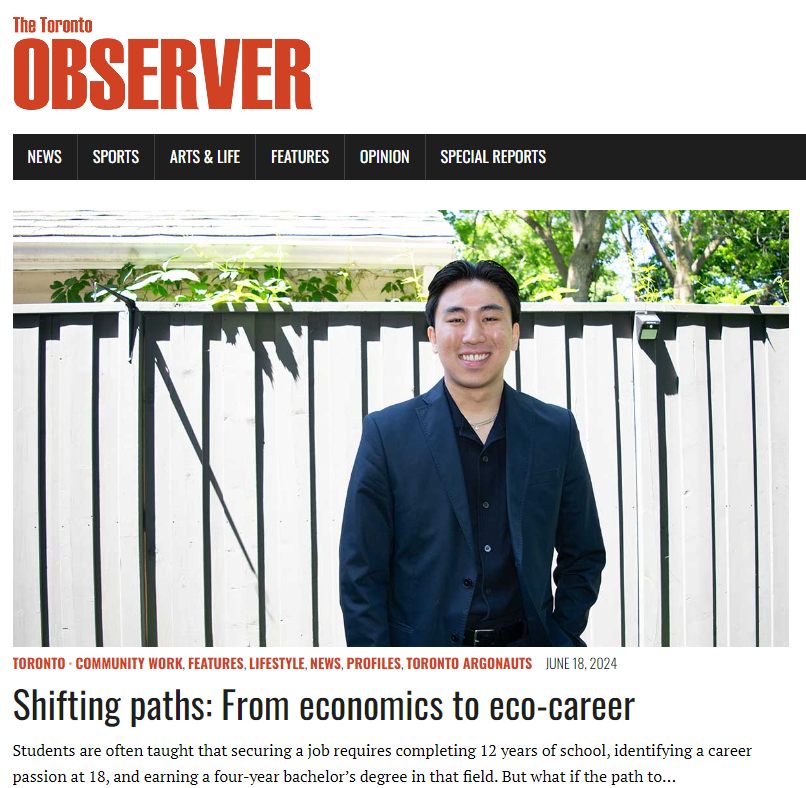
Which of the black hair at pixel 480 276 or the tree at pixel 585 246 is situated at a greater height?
the tree at pixel 585 246

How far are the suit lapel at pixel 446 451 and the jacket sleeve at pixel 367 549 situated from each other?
0.63 ft

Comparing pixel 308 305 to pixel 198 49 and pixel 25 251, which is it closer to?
pixel 198 49

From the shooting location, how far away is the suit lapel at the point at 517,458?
2.15 metres

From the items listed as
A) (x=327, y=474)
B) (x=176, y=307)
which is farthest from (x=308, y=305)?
(x=327, y=474)

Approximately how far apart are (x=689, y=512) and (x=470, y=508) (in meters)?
1.65

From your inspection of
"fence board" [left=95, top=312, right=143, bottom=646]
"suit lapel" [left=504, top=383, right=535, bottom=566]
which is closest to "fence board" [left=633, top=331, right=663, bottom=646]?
"suit lapel" [left=504, top=383, right=535, bottom=566]

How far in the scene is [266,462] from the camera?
3105 millimetres

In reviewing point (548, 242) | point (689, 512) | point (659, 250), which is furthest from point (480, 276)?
point (548, 242)

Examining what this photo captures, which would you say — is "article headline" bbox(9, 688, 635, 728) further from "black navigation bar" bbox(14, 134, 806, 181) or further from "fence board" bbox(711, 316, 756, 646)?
"black navigation bar" bbox(14, 134, 806, 181)

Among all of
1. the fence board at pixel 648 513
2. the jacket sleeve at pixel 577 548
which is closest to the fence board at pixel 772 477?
the fence board at pixel 648 513

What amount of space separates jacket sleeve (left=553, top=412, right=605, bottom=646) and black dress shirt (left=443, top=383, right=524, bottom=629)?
237 millimetres

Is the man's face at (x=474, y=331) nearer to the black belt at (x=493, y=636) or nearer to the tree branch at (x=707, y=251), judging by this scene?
the black belt at (x=493, y=636)

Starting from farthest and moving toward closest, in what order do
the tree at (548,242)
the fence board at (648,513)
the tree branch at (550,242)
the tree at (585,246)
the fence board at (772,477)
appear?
the tree branch at (550,242) → the tree at (548,242) → the tree at (585,246) → the fence board at (772,477) → the fence board at (648,513)

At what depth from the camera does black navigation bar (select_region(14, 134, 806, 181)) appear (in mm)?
2693
